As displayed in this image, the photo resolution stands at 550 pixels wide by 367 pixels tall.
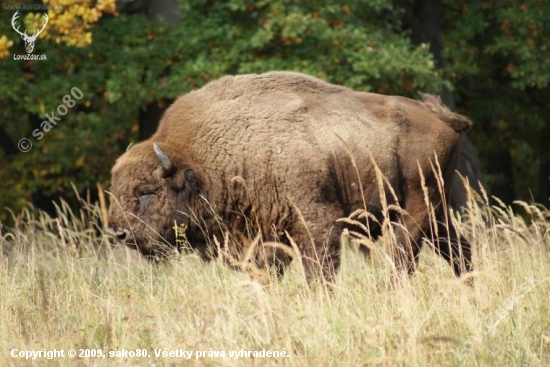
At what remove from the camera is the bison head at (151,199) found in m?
7.76

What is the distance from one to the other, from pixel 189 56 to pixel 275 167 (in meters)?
7.10

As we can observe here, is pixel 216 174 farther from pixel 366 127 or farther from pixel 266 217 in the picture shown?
pixel 366 127

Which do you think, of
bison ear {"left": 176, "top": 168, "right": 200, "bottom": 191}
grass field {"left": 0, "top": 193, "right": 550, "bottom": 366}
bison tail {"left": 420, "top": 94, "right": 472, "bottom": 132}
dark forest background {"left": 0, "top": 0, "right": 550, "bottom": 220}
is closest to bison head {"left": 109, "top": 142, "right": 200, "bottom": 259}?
bison ear {"left": 176, "top": 168, "right": 200, "bottom": 191}

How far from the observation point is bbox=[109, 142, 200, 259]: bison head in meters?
7.76

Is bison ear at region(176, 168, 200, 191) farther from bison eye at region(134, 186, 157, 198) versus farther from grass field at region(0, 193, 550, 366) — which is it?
grass field at region(0, 193, 550, 366)

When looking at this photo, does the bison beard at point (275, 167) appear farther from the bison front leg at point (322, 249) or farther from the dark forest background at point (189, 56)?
the dark forest background at point (189, 56)

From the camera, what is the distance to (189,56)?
1427 centimetres

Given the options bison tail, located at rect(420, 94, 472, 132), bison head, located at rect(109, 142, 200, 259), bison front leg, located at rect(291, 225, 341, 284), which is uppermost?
bison tail, located at rect(420, 94, 472, 132)

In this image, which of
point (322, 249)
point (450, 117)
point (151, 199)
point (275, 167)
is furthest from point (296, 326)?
point (450, 117)

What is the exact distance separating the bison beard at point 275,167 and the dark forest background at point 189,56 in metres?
5.06

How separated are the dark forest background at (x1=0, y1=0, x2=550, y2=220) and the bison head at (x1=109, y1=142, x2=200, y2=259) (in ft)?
16.7

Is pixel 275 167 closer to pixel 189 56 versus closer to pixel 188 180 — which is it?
pixel 188 180

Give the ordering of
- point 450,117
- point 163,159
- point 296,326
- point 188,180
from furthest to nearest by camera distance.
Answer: point 450,117, point 188,180, point 163,159, point 296,326

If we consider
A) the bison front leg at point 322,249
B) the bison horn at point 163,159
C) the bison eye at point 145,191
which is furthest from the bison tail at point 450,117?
the bison eye at point 145,191
